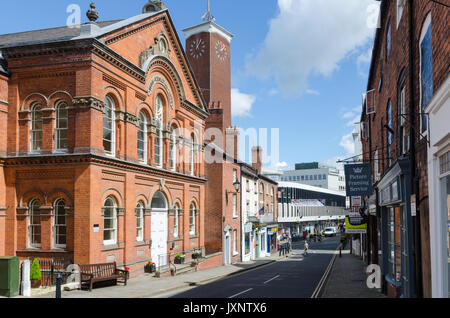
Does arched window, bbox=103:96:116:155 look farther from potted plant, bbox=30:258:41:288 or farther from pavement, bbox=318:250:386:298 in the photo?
pavement, bbox=318:250:386:298

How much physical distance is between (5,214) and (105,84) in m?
7.40

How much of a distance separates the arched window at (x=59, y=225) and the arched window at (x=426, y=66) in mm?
15404

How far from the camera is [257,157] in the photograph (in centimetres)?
5281

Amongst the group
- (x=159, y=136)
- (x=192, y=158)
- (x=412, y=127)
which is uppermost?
(x=159, y=136)

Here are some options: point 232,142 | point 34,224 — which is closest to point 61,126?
point 34,224

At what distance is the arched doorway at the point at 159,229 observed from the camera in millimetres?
25297

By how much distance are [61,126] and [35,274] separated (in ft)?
21.7

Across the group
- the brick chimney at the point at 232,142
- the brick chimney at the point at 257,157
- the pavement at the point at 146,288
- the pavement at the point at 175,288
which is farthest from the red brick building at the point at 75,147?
the brick chimney at the point at 257,157

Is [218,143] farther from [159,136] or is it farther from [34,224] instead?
[34,224]

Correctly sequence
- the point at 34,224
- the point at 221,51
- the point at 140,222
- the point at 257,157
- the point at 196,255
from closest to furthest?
the point at 34,224 → the point at 140,222 → the point at 196,255 → the point at 221,51 → the point at 257,157

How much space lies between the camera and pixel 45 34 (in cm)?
2369

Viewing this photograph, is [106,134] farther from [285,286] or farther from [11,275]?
[285,286]

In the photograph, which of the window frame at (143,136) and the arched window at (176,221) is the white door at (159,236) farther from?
the window frame at (143,136)
